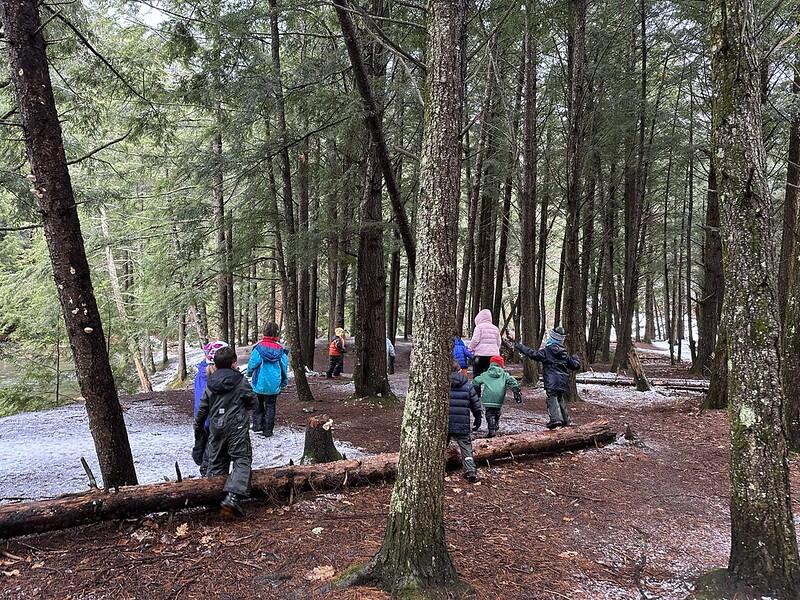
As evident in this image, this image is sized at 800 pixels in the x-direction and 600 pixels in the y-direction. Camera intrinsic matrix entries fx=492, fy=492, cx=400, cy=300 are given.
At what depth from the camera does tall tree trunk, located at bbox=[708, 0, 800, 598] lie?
314cm

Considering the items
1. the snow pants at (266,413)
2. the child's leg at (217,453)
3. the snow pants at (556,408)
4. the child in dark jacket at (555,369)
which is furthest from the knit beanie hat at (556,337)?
the child's leg at (217,453)

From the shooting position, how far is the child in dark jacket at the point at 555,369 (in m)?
7.73

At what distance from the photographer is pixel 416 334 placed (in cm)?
327

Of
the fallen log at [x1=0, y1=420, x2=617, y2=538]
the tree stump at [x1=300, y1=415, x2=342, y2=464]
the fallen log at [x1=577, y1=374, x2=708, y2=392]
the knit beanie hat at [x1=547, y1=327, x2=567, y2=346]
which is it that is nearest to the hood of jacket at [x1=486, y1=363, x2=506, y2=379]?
the knit beanie hat at [x1=547, y1=327, x2=567, y2=346]

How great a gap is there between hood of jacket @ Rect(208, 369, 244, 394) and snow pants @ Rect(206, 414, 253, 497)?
1.01ft

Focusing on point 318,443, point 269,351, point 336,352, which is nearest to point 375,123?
point 269,351

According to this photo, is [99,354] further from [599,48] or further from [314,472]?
[599,48]

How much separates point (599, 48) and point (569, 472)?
1187 centimetres

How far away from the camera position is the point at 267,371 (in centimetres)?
786

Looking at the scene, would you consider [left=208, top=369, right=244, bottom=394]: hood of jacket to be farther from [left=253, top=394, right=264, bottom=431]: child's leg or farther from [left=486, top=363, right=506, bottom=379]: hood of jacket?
[left=486, top=363, right=506, bottom=379]: hood of jacket

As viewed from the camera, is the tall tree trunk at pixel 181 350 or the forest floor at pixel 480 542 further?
the tall tree trunk at pixel 181 350

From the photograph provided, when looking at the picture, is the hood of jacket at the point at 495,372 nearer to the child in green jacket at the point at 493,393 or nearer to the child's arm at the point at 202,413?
the child in green jacket at the point at 493,393

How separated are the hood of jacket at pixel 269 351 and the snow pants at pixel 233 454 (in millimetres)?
2785

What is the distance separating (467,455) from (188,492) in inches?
125
